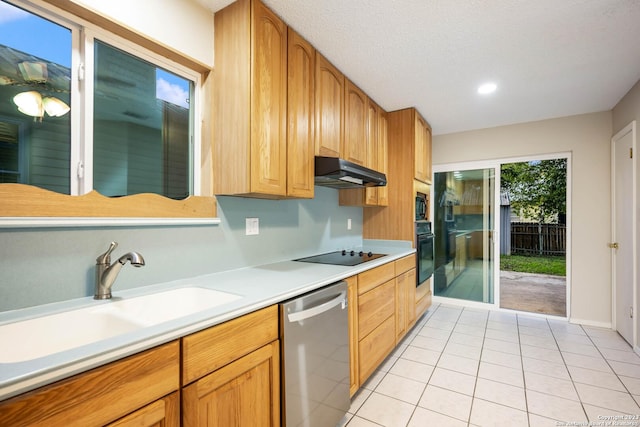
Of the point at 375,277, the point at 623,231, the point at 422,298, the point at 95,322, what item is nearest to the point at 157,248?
the point at 95,322

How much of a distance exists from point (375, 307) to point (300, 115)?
151cm

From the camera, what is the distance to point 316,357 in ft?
4.91

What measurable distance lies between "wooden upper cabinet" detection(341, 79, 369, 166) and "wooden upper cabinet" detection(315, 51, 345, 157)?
77mm

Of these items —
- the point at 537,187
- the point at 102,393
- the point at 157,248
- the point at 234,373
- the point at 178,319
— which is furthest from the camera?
the point at 537,187

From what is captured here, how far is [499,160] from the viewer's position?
3809mm

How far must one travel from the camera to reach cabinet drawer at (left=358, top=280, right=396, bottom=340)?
200 cm

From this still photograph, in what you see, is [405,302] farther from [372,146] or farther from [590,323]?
[590,323]

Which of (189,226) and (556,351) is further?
(556,351)

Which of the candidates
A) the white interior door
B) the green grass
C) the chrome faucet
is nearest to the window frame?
the chrome faucet

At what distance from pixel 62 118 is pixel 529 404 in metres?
3.12

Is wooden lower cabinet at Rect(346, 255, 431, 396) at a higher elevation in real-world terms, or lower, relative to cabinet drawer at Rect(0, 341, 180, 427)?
lower

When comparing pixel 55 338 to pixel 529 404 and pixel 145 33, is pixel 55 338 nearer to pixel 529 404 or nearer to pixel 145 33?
pixel 145 33

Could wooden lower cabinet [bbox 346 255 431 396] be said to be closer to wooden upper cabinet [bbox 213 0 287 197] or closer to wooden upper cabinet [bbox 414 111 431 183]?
wooden upper cabinet [bbox 213 0 287 197]

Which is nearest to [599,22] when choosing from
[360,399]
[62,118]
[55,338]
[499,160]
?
[499,160]
